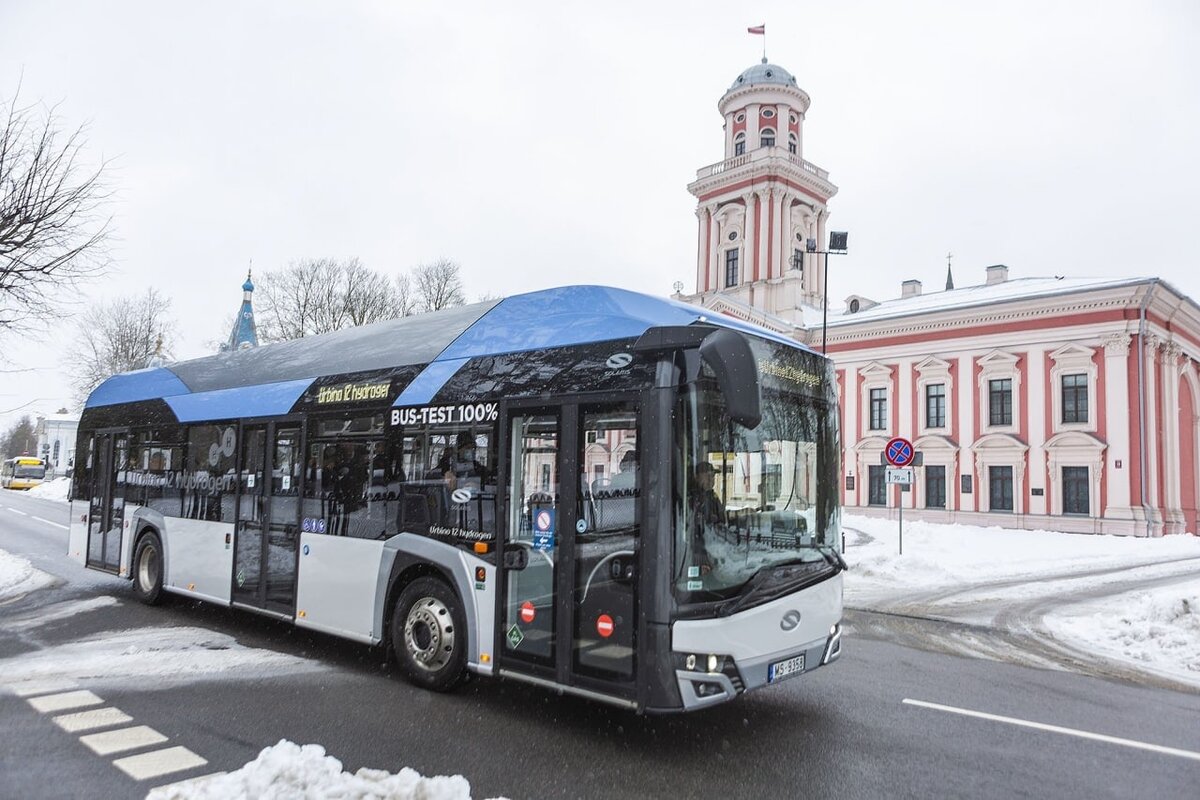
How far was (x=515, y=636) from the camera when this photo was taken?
236 inches

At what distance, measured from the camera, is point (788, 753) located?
545cm

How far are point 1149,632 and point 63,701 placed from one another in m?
11.5

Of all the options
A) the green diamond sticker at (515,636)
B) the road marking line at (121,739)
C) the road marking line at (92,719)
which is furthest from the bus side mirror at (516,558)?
the road marking line at (92,719)

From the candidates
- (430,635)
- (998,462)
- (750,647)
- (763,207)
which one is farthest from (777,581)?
(763,207)

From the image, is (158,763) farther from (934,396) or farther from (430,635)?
(934,396)

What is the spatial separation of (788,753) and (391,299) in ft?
158

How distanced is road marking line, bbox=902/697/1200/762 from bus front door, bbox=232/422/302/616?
6089 millimetres

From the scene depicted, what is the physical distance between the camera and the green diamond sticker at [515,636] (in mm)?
5957

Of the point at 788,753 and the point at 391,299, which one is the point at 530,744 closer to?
the point at 788,753

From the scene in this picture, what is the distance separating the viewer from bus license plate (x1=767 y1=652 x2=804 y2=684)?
5.47 metres

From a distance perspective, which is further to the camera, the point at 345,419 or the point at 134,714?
the point at 345,419

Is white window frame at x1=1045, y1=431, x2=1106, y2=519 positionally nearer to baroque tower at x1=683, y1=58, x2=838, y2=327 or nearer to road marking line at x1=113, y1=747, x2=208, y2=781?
baroque tower at x1=683, y1=58, x2=838, y2=327

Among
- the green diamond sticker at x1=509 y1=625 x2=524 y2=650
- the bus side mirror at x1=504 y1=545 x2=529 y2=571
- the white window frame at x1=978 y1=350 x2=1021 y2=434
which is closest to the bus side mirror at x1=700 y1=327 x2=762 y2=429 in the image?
the bus side mirror at x1=504 y1=545 x2=529 y2=571

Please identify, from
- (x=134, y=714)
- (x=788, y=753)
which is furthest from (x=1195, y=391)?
(x=134, y=714)
